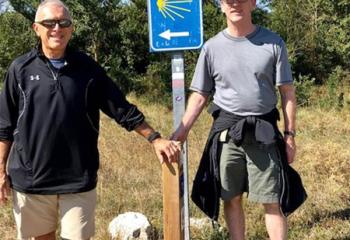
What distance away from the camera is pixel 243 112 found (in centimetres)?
319

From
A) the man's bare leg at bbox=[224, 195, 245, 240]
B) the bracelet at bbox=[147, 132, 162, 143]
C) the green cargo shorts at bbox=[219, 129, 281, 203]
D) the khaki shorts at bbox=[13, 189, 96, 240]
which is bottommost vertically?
the man's bare leg at bbox=[224, 195, 245, 240]

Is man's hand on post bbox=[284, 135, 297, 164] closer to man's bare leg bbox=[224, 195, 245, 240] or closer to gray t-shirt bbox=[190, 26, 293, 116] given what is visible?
gray t-shirt bbox=[190, 26, 293, 116]

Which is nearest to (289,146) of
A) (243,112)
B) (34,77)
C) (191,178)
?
(243,112)

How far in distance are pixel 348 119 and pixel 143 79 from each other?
9.59 m

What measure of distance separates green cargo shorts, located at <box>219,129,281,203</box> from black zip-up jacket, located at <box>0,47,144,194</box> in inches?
27.8

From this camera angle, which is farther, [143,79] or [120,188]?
[143,79]

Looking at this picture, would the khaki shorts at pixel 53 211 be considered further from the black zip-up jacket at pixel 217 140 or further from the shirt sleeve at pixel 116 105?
the black zip-up jacket at pixel 217 140

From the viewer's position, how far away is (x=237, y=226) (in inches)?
135

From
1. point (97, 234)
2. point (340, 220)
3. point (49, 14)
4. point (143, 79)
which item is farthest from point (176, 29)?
point (143, 79)

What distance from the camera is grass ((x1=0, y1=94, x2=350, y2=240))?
441cm

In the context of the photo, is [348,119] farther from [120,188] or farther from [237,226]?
[237,226]

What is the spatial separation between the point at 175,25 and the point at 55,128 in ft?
4.06

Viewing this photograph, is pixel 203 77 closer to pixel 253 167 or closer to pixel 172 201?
pixel 253 167

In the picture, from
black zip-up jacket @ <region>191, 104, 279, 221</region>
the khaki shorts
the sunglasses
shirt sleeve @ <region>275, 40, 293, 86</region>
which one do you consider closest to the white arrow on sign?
black zip-up jacket @ <region>191, 104, 279, 221</region>
